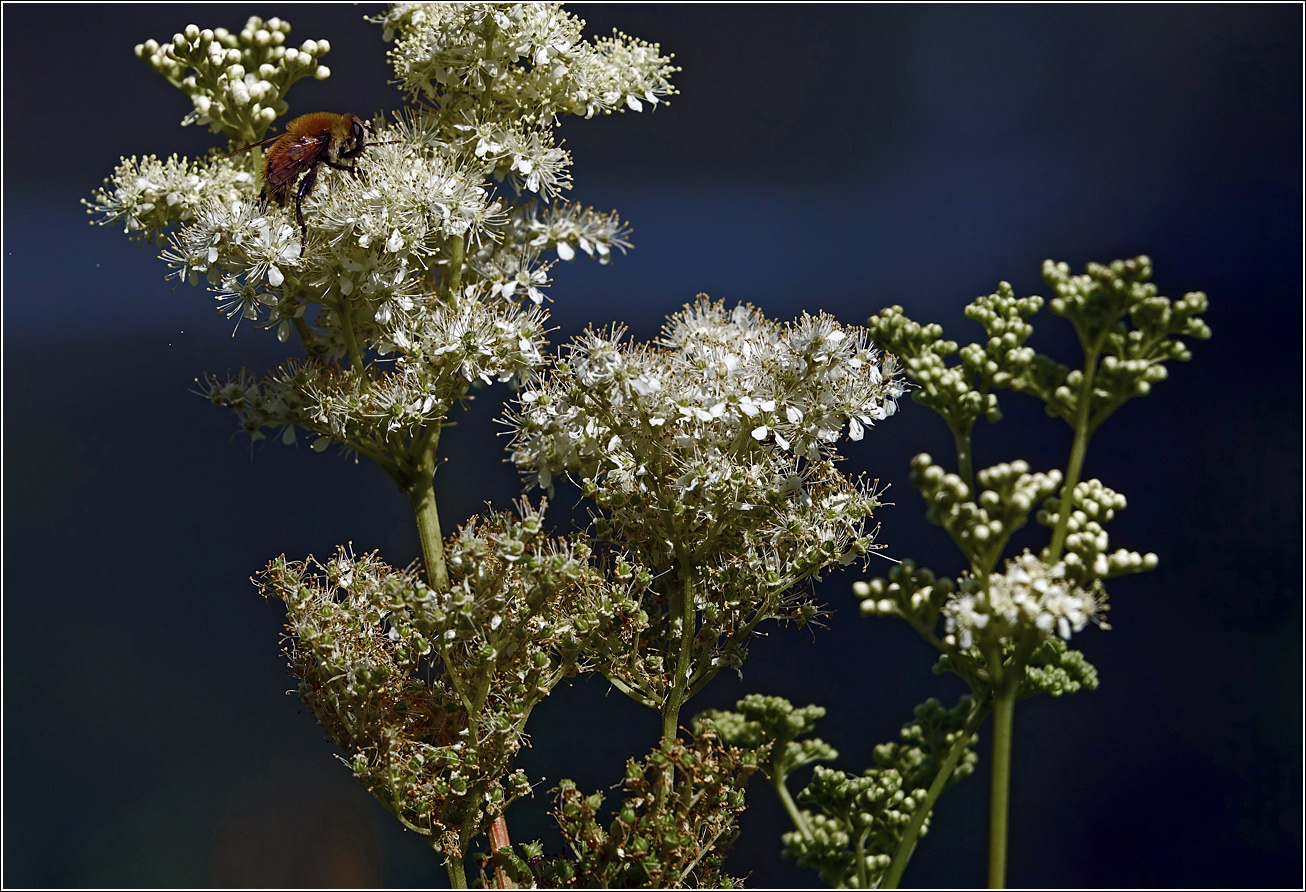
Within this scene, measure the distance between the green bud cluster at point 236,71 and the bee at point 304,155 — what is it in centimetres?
12

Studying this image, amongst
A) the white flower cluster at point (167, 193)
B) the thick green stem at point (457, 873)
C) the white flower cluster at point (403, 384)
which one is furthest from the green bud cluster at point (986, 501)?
the white flower cluster at point (167, 193)


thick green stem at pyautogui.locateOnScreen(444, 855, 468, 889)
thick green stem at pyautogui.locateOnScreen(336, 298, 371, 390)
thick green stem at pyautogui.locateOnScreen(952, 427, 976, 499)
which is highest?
thick green stem at pyautogui.locateOnScreen(336, 298, 371, 390)

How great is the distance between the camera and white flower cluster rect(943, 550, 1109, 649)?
1277 mm

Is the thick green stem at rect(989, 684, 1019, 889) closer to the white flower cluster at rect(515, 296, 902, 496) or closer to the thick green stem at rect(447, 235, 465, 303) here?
the white flower cluster at rect(515, 296, 902, 496)

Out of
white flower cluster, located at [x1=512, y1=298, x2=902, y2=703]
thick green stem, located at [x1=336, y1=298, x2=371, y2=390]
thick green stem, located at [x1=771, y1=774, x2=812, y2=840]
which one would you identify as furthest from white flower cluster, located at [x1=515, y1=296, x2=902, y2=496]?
thick green stem, located at [x1=771, y1=774, x2=812, y2=840]

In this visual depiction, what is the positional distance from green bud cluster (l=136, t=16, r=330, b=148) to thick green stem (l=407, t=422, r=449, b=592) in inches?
22.2

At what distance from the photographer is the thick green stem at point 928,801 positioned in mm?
1499

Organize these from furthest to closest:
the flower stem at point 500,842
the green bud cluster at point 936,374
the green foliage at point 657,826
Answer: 1. the flower stem at point 500,842
2. the green foliage at point 657,826
3. the green bud cluster at point 936,374

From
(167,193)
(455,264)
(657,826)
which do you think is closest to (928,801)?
(657,826)

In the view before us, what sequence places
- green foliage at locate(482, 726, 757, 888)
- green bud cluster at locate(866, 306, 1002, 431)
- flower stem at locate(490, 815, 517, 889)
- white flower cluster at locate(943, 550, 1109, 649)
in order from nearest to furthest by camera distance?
white flower cluster at locate(943, 550, 1109, 649) < green bud cluster at locate(866, 306, 1002, 431) < green foliage at locate(482, 726, 757, 888) < flower stem at locate(490, 815, 517, 889)

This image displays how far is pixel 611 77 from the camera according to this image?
177 cm

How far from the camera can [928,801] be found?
4.97ft

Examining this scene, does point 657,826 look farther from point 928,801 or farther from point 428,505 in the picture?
point 428,505

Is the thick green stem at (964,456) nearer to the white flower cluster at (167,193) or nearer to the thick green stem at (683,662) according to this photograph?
the thick green stem at (683,662)
